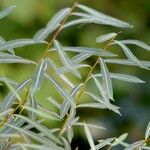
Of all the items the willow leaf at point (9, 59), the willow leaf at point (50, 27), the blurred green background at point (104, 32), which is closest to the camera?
the willow leaf at point (50, 27)

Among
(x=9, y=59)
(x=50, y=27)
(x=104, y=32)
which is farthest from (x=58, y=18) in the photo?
(x=104, y=32)

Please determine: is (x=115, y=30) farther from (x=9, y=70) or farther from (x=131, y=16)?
(x=9, y=70)

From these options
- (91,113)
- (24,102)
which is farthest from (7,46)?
(91,113)

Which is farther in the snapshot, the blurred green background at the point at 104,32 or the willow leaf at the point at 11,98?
the blurred green background at the point at 104,32

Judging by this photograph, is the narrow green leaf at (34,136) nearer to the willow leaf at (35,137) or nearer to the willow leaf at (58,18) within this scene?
the willow leaf at (35,137)

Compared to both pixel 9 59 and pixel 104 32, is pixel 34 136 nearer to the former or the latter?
Result: pixel 9 59

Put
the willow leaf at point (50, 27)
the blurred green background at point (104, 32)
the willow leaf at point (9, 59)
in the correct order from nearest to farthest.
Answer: the willow leaf at point (50, 27)
the willow leaf at point (9, 59)
the blurred green background at point (104, 32)

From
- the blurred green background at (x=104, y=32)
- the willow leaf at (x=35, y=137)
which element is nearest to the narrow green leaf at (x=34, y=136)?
the willow leaf at (x=35, y=137)

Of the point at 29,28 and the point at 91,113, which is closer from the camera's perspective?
the point at 29,28
